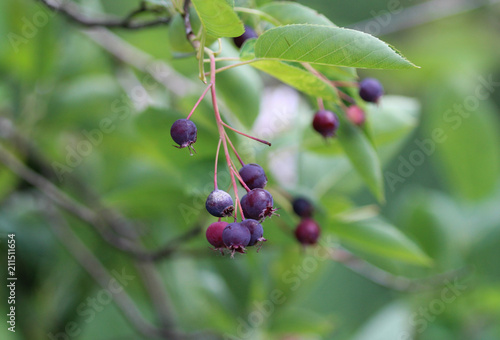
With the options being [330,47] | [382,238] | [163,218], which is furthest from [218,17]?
[163,218]

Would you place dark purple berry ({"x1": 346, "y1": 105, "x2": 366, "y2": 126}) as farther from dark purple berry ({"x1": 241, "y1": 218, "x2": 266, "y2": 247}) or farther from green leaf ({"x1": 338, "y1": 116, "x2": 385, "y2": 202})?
dark purple berry ({"x1": 241, "y1": 218, "x2": 266, "y2": 247})

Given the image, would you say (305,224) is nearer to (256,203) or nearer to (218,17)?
(256,203)

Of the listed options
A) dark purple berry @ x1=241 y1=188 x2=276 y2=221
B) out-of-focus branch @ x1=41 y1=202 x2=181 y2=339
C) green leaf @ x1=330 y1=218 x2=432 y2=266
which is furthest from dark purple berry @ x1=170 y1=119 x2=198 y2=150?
out-of-focus branch @ x1=41 y1=202 x2=181 y2=339

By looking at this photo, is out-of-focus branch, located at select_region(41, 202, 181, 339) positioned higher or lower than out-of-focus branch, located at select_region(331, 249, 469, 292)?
lower

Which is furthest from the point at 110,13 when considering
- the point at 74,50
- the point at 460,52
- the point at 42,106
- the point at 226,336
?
the point at 460,52

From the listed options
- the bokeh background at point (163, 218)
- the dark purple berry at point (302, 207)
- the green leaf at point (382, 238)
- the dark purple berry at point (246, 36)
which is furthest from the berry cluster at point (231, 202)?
the bokeh background at point (163, 218)

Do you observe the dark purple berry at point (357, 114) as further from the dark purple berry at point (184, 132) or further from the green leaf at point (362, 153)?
the dark purple berry at point (184, 132)
